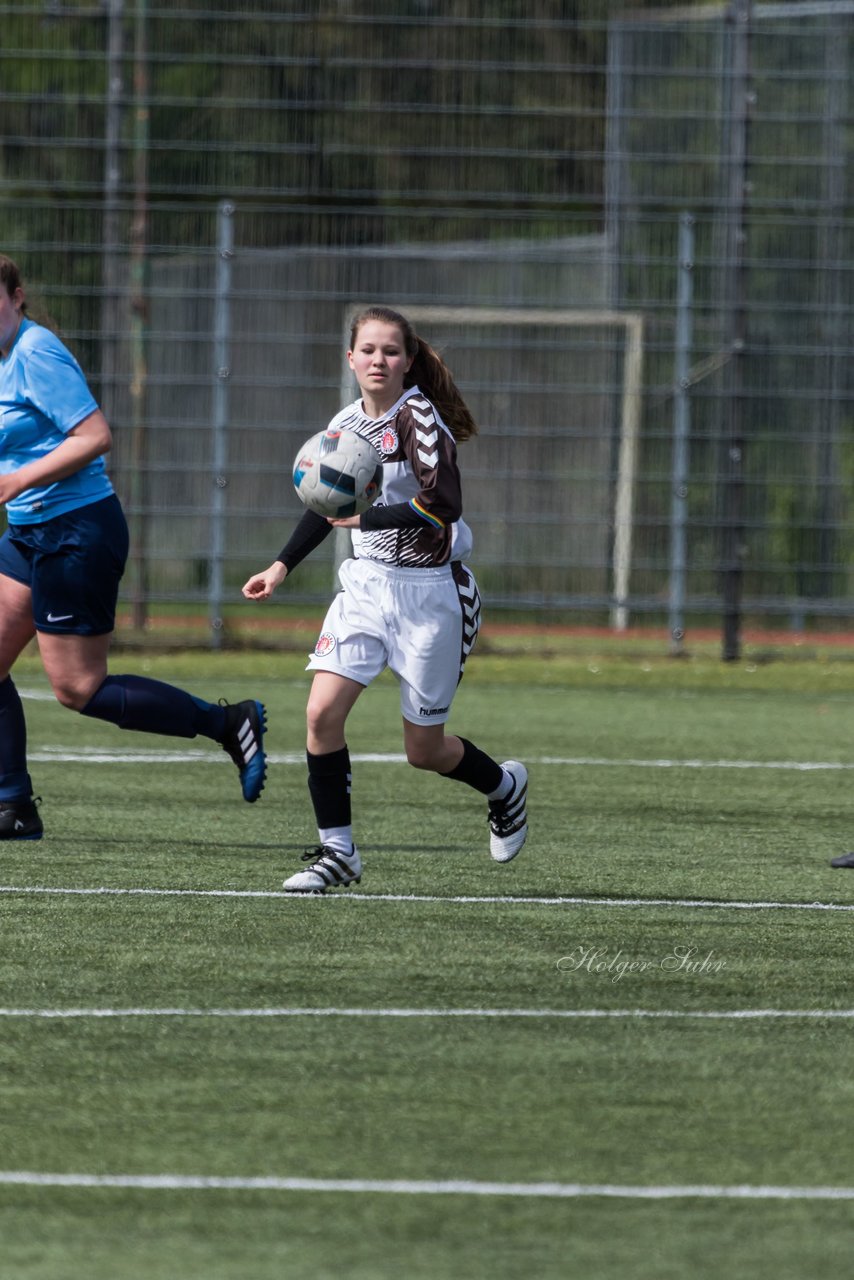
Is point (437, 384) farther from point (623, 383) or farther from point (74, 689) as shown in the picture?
point (623, 383)

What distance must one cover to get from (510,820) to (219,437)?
10.2 metres

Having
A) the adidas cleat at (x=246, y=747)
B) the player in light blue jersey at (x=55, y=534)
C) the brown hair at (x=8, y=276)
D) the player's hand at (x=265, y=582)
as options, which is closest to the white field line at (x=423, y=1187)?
the player's hand at (x=265, y=582)

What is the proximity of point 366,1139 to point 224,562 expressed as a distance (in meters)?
13.2

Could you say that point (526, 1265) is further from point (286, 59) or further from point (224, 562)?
point (286, 59)

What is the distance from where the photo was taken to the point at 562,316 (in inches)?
685

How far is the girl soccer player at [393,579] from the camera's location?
6484 mm

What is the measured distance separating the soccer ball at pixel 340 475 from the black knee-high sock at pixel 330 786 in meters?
0.75

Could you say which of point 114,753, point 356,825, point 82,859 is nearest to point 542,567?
point 114,753

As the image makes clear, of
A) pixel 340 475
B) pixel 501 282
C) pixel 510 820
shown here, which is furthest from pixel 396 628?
pixel 501 282

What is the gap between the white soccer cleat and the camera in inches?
282

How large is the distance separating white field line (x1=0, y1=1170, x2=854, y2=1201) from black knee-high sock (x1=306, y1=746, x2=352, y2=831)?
3.00 metres

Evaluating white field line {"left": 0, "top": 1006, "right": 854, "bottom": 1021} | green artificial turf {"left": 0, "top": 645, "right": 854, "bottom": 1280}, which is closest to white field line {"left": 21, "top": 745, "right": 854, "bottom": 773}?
green artificial turf {"left": 0, "top": 645, "right": 854, "bottom": 1280}

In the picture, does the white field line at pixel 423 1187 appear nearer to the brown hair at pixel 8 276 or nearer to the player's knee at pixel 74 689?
the player's knee at pixel 74 689

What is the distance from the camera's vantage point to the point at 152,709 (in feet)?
25.0
